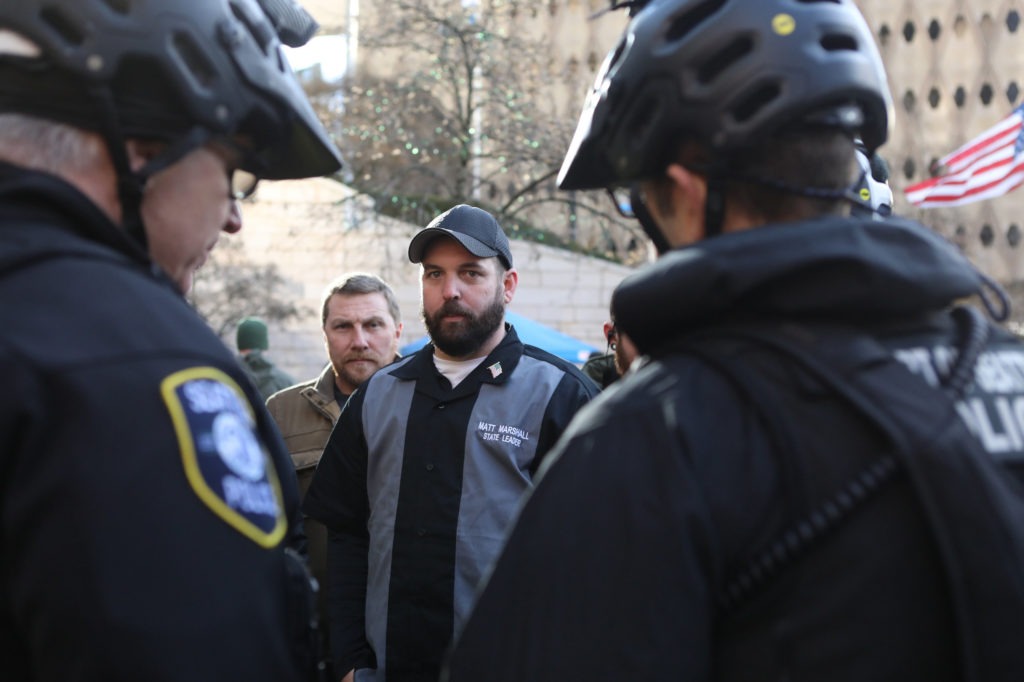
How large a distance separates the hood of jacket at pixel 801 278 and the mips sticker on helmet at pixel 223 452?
1.97 feet

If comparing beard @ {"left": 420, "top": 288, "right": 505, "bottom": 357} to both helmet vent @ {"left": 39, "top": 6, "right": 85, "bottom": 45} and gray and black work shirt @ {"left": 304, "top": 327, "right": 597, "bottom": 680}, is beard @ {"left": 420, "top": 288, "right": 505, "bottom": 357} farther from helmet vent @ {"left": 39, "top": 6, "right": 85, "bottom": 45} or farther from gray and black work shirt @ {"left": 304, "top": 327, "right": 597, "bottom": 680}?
helmet vent @ {"left": 39, "top": 6, "right": 85, "bottom": 45}

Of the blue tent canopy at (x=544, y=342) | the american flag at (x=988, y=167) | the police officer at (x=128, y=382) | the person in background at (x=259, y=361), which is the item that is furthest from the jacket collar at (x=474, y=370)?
the american flag at (x=988, y=167)

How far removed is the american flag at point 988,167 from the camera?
13.4m

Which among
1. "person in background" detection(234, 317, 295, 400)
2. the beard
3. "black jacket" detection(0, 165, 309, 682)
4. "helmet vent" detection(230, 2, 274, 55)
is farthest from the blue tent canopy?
"black jacket" detection(0, 165, 309, 682)

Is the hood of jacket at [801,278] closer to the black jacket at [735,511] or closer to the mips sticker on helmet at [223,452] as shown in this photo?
the black jacket at [735,511]

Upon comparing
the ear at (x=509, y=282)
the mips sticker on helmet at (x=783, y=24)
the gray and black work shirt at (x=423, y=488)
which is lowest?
the gray and black work shirt at (x=423, y=488)

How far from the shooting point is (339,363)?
580 centimetres

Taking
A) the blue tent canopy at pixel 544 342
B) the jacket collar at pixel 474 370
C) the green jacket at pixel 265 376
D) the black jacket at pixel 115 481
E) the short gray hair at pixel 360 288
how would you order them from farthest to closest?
the blue tent canopy at pixel 544 342 → the green jacket at pixel 265 376 → the short gray hair at pixel 360 288 → the jacket collar at pixel 474 370 → the black jacket at pixel 115 481

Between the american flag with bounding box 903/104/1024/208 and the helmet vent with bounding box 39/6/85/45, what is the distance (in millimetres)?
13067

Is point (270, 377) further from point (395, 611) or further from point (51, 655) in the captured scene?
point (51, 655)

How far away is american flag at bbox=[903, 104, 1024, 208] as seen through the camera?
43.9 ft

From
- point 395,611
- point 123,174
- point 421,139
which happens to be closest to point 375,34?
point 421,139

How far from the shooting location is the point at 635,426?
166 centimetres

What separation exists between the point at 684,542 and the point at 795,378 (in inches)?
11.2
